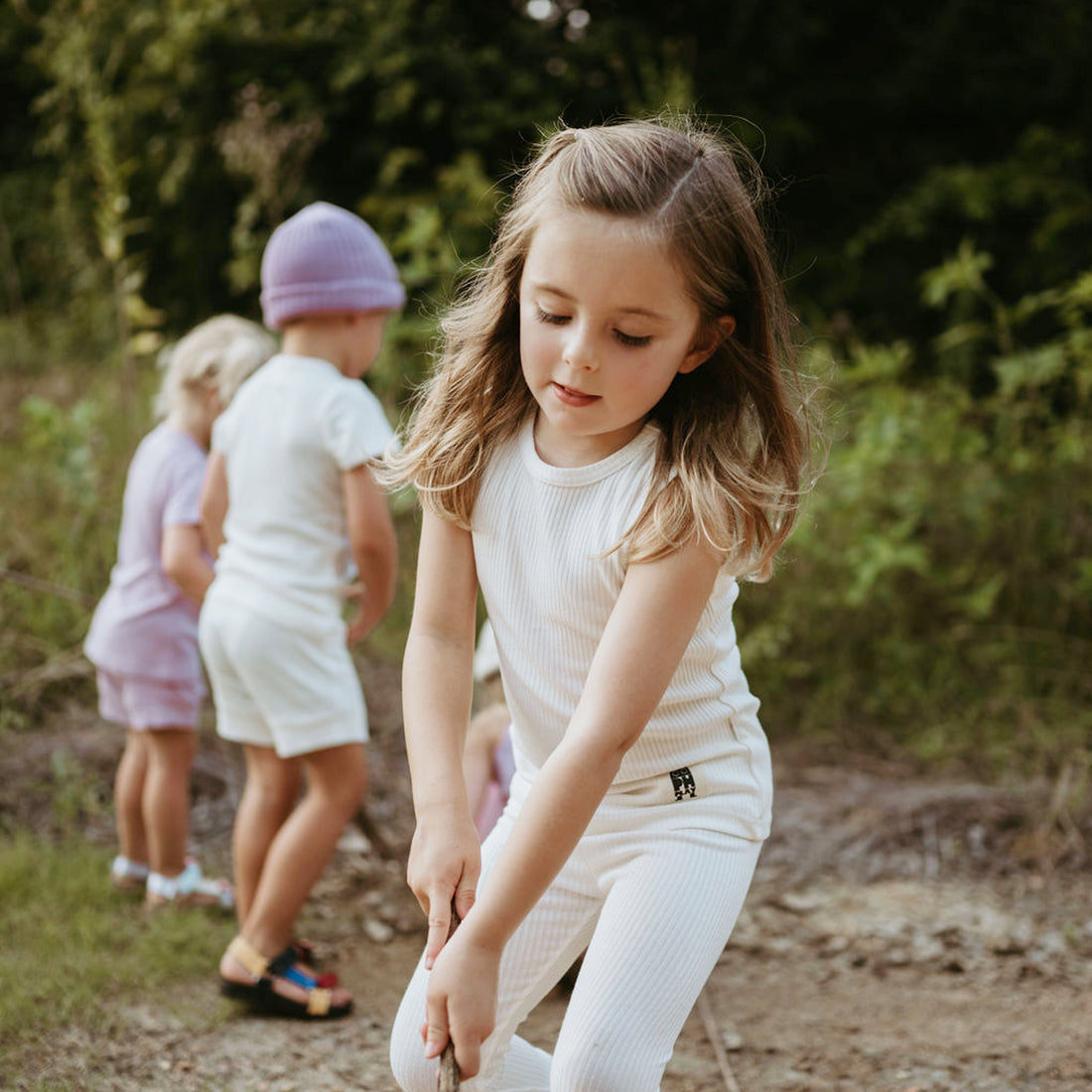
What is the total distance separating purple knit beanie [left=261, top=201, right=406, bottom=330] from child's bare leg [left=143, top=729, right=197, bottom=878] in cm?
105

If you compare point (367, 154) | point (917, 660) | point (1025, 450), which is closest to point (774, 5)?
point (367, 154)

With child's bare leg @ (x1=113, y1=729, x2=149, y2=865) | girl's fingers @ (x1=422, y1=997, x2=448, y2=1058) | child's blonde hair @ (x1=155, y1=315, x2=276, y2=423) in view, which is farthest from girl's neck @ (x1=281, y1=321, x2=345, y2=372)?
girl's fingers @ (x1=422, y1=997, x2=448, y2=1058)

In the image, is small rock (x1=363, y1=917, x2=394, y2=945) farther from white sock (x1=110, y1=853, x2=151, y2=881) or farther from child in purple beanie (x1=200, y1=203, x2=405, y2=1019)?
white sock (x1=110, y1=853, x2=151, y2=881)

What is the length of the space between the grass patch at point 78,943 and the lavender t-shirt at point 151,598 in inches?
19.5

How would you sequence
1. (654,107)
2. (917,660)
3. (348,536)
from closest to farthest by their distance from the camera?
(348,536) < (917,660) < (654,107)

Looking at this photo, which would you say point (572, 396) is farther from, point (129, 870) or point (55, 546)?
point (55, 546)

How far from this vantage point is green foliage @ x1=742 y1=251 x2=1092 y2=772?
3.90 meters

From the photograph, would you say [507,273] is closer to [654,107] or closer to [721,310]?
[721,310]

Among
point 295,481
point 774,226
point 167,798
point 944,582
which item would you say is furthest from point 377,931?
point 774,226

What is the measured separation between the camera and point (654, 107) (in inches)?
211

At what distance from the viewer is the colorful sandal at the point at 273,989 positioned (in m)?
2.55

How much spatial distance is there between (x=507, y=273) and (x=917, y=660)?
112 inches

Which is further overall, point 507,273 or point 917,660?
point 917,660

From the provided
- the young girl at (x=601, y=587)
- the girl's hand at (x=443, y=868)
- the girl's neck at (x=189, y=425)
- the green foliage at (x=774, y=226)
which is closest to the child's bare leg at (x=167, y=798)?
the girl's neck at (x=189, y=425)
